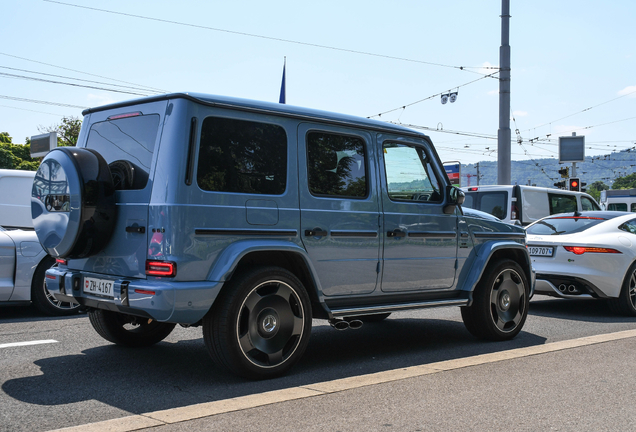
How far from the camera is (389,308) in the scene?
5559 millimetres

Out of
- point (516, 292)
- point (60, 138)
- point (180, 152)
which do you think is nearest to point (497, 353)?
point (516, 292)

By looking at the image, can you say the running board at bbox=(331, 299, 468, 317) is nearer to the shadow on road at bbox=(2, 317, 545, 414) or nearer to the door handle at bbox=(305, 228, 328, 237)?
the shadow on road at bbox=(2, 317, 545, 414)

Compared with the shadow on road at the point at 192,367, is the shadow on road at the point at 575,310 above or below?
below

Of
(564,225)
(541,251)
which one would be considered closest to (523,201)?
(564,225)

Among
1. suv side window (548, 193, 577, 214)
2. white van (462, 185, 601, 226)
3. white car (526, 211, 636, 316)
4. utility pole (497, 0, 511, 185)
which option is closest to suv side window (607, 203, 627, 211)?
utility pole (497, 0, 511, 185)

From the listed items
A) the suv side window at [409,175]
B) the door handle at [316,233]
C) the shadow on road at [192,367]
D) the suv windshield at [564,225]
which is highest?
the suv side window at [409,175]

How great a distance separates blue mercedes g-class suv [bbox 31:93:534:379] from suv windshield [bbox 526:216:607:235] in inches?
152

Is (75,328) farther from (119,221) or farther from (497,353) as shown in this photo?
(497,353)

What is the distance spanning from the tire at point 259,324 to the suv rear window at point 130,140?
1.05 m

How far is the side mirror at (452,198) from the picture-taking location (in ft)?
20.1

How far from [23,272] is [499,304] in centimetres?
538

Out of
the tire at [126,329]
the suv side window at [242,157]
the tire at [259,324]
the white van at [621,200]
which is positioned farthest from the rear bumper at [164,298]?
the white van at [621,200]

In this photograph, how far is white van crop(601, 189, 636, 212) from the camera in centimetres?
3794

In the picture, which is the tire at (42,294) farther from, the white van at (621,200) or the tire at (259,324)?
the white van at (621,200)
